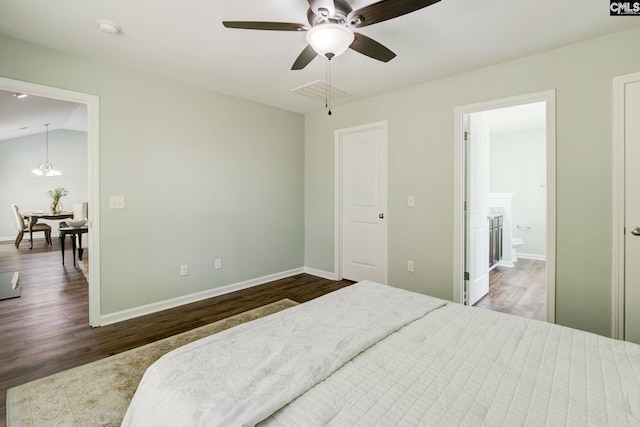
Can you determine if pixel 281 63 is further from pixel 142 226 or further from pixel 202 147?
pixel 142 226

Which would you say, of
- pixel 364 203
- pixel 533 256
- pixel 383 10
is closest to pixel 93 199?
pixel 383 10

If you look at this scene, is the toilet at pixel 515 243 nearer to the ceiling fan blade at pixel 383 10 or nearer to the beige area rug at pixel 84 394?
the ceiling fan blade at pixel 383 10

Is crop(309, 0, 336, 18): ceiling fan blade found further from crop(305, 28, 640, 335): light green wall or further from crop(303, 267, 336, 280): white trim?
crop(303, 267, 336, 280): white trim

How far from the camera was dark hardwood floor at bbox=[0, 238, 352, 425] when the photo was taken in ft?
7.33

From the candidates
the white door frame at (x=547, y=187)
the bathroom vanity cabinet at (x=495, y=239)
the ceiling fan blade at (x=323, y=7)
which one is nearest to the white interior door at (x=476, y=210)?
the white door frame at (x=547, y=187)

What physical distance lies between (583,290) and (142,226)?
4036 mm

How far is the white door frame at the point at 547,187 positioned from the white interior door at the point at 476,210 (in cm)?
13

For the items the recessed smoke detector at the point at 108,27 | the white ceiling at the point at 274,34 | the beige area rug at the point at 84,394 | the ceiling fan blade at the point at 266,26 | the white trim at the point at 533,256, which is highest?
the white ceiling at the point at 274,34

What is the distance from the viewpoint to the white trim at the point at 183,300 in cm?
295

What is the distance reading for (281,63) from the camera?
2857mm

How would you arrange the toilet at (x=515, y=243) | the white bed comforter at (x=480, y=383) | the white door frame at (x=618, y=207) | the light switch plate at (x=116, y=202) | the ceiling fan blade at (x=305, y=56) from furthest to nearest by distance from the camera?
the toilet at (x=515, y=243) < the light switch plate at (x=116, y=202) < the white door frame at (x=618, y=207) < the ceiling fan blade at (x=305, y=56) < the white bed comforter at (x=480, y=383)

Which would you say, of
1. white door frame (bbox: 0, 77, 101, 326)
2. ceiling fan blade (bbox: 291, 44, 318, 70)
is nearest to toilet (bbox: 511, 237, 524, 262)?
ceiling fan blade (bbox: 291, 44, 318, 70)

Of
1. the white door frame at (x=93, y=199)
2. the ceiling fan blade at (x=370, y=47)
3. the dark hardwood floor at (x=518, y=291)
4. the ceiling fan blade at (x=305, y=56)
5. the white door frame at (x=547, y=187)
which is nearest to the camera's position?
the ceiling fan blade at (x=370, y=47)

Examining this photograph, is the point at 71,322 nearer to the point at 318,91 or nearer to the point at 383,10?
the point at 318,91
